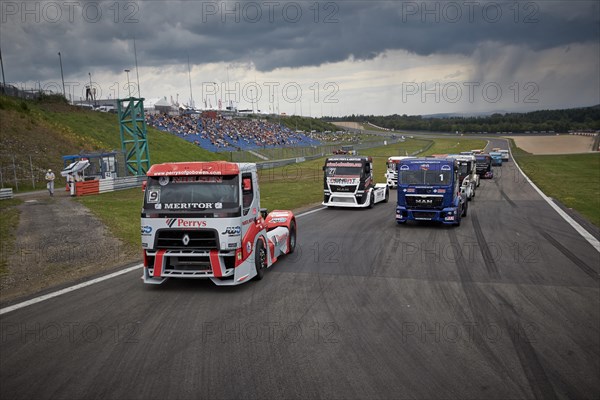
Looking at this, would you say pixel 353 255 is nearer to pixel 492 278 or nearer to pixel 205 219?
pixel 492 278

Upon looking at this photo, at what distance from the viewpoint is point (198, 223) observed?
9.43m

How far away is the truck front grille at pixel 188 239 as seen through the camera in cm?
948

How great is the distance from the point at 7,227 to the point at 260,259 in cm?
1142

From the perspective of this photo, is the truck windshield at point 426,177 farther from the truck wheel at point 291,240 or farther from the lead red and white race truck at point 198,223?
the lead red and white race truck at point 198,223

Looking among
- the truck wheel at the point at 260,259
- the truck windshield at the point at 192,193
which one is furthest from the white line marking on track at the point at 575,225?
the truck windshield at the point at 192,193

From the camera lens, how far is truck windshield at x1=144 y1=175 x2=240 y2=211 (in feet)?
31.4

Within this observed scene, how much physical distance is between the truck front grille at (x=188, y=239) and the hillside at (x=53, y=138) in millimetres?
28051

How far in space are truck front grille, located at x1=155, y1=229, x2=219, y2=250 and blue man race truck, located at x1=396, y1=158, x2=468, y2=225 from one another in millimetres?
10520

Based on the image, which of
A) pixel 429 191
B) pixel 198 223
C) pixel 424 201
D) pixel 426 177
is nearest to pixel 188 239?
pixel 198 223

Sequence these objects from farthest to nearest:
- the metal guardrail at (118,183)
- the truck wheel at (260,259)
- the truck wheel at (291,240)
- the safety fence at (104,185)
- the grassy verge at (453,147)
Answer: the grassy verge at (453,147)
the metal guardrail at (118,183)
the safety fence at (104,185)
the truck wheel at (291,240)
the truck wheel at (260,259)

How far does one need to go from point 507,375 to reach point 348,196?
17.8 m

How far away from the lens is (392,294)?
9609mm

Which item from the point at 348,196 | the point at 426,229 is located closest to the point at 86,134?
the point at 348,196

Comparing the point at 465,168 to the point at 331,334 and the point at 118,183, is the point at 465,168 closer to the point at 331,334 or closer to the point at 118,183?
the point at 331,334
